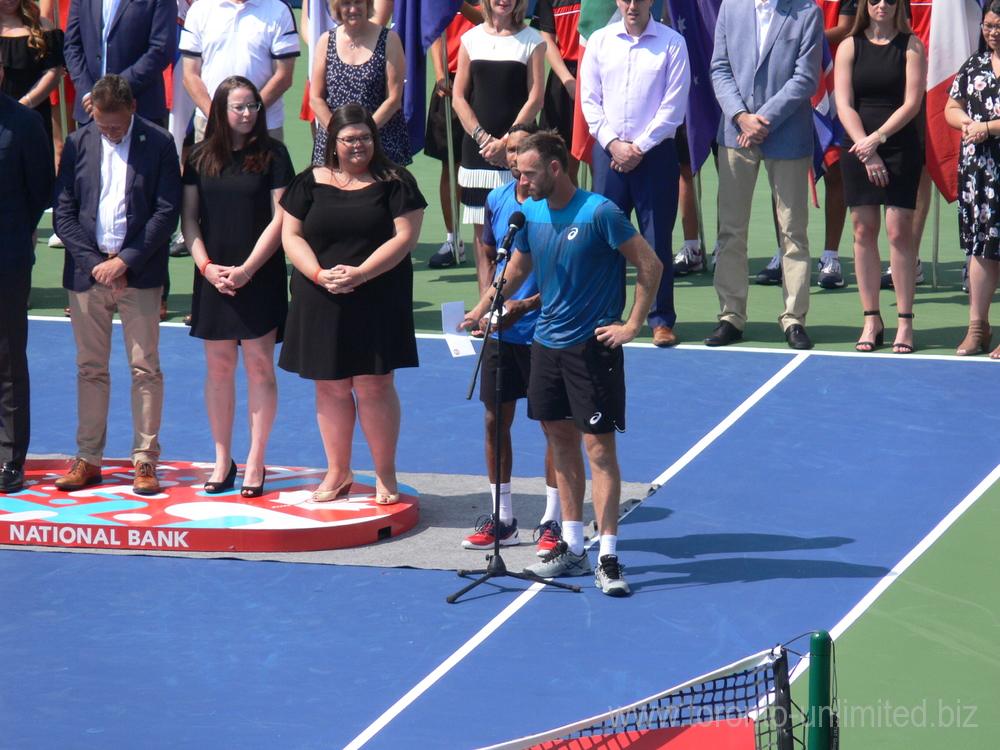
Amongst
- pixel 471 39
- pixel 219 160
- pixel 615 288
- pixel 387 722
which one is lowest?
pixel 387 722

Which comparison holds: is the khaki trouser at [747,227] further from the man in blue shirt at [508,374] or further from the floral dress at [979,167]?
the man in blue shirt at [508,374]

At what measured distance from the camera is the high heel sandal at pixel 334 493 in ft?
26.3

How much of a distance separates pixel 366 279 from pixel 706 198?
34.8 ft

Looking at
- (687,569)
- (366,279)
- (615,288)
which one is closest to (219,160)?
(366,279)

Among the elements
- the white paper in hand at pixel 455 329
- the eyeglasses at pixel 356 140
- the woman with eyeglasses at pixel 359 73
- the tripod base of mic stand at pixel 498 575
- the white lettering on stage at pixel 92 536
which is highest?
the woman with eyeglasses at pixel 359 73

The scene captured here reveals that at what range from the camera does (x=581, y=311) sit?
23.1 ft

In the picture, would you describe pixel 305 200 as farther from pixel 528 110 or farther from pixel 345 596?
pixel 528 110

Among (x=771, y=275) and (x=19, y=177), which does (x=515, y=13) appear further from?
(x=19, y=177)

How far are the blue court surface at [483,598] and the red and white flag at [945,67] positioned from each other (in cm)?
195

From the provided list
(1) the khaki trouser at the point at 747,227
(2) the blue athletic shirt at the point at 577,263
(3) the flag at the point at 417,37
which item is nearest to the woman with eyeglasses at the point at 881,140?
(1) the khaki trouser at the point at 747,227

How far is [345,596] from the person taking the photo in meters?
6.99

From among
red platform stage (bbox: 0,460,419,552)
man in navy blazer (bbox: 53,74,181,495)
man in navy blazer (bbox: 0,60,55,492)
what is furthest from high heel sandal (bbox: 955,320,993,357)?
man in navy blazer (bbox: 0,60,55,492)

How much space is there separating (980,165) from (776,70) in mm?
1665

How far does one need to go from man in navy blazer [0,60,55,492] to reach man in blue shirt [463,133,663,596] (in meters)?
2.88
